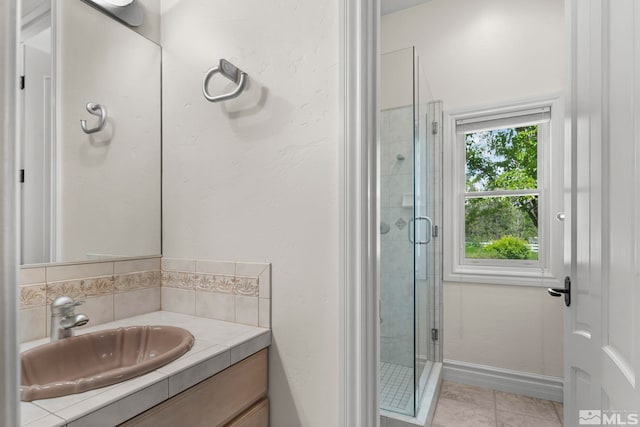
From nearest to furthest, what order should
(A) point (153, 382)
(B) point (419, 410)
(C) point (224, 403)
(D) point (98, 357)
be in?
1. (A) point (153, 382)
2. (C) point (224, 403)
3. (D) point (98, 357)
4. (B) point (419, 410)

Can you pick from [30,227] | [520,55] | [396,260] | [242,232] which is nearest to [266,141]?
[242,232]

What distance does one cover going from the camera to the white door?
2.27 ft

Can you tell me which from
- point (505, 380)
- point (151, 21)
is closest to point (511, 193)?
point (505, 380)

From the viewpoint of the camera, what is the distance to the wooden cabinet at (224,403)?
0.85m

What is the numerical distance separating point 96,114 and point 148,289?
720 mm

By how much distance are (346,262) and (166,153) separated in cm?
95

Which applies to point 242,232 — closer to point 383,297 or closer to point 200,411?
point 200,411

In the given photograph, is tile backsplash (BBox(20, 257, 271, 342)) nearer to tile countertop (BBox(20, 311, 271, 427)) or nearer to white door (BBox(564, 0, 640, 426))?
tile countertop (BBox(20, 311, 271, 427))

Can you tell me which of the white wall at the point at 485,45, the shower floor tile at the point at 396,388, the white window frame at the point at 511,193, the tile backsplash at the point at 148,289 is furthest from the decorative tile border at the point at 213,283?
the white wall at the point at 485,45

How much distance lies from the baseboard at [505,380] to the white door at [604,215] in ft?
4.40

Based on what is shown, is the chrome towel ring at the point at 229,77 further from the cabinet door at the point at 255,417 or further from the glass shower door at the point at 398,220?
the cabinet door at the point at 255,417

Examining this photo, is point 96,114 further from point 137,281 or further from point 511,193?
point 511,193

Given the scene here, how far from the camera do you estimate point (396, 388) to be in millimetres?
1776

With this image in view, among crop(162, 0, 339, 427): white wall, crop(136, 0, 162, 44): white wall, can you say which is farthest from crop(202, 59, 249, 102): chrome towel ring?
crop(136, 0, 162, 44): white wall
